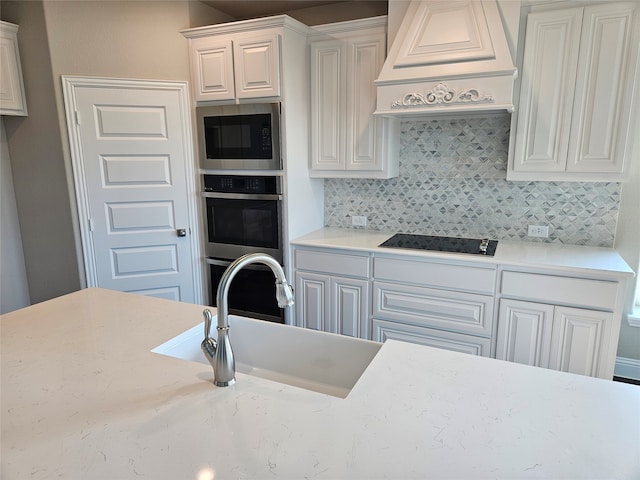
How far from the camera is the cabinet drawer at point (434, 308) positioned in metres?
2.55

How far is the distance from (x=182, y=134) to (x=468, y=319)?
95.9 inches

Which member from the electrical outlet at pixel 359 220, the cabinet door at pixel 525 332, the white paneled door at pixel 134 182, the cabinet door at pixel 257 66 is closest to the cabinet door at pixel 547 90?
the cabinet door at pixel 525 332

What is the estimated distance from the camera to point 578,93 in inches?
95.0

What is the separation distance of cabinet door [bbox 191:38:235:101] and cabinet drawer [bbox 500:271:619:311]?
2256 mm

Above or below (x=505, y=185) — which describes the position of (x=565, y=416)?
below

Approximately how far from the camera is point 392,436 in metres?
0.94

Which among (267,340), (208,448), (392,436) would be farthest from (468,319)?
(208,448)

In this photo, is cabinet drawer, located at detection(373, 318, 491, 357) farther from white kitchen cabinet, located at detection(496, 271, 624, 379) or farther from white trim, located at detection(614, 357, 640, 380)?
white trim, located at detection(614, 357, 640, 380)

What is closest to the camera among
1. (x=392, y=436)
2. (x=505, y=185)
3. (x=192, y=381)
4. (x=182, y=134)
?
(x=392, y=436)

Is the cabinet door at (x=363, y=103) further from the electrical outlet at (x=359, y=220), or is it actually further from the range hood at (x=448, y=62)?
the electrical outlet at (x=359, y=220)

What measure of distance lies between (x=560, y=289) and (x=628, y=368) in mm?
1132

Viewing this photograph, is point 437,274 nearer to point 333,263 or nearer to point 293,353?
point 333,263

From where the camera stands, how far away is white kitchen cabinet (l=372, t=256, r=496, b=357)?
2535 mm

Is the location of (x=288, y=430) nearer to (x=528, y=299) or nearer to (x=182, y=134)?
(x=528, y=299)
